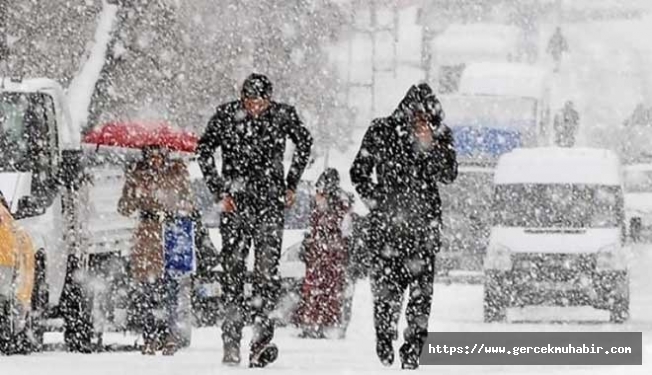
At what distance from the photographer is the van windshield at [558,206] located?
81.9 feet

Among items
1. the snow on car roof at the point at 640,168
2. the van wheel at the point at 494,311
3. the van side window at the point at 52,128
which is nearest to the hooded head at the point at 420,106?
the van side window at the point at 52,128

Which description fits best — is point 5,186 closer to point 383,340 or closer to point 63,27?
point 383,340

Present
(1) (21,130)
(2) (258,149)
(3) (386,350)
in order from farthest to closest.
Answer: (1) (21,130) → (3) (386,350) → (2) (258,149)

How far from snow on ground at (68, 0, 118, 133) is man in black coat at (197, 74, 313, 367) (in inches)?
347

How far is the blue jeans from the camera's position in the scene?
16219 millimetres

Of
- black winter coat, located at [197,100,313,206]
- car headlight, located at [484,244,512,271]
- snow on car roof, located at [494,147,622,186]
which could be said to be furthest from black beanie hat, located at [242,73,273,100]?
snow on car roof, located at [494,147,622,186]

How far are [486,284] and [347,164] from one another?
26.0m

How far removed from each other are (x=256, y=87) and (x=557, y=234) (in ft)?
36.3

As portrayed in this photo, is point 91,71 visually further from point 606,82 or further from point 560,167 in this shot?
point 606,82

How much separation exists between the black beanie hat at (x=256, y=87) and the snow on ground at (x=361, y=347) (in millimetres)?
1612

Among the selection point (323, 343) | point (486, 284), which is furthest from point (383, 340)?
point (486, 284)

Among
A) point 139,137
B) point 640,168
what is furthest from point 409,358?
point 640,168

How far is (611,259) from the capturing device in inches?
953

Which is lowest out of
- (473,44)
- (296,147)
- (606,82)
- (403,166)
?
(403,166)
